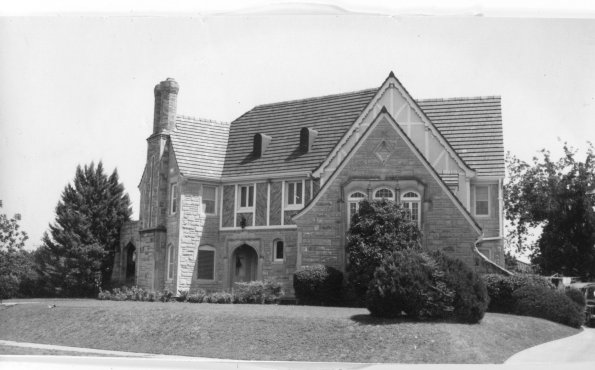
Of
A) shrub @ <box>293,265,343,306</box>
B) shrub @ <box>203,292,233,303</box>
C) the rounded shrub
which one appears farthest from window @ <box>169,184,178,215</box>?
the rounded shrub

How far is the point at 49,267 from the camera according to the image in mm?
43938

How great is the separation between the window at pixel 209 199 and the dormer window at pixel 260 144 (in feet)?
9.89

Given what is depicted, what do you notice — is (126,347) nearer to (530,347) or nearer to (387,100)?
(530,347)

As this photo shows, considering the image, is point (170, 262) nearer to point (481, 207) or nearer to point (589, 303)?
point (481, 207)

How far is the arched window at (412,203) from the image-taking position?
31.4 meters

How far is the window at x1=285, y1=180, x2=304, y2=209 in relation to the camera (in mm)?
38219

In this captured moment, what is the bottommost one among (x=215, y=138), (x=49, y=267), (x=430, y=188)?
(x=49, y=267)

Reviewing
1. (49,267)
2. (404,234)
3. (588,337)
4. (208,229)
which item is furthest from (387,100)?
(49,267)

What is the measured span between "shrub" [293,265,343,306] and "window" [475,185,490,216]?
930 cm

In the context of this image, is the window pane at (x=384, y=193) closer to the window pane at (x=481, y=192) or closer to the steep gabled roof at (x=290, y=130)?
the steep gabled roof at (x=290, y=130)

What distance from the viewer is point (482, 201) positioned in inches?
1425

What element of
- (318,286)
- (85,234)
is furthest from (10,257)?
(318,286)

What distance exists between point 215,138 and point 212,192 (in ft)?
12.0

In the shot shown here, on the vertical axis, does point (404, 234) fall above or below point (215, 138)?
below
